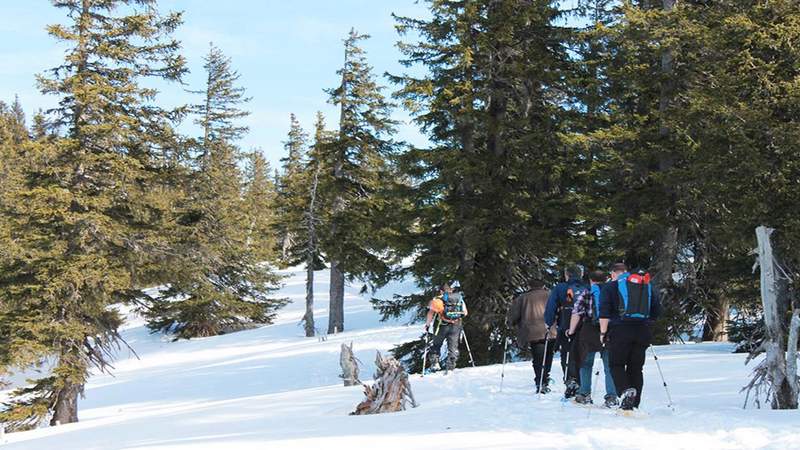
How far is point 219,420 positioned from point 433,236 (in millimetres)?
9411

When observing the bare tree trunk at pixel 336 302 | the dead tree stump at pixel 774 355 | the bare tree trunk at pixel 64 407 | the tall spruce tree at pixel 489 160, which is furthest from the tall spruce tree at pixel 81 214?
the dead tree stump at pixel 774 355

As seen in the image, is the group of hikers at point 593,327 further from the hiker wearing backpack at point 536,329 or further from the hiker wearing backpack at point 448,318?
the hiker wearing backpack at point 448,318

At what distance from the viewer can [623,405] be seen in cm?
810

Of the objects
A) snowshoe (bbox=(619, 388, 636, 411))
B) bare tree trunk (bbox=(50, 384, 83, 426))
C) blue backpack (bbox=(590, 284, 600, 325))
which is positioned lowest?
bare tree trunk (bbox=(50, 384, 83, 426))

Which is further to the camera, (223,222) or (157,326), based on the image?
(157,326)

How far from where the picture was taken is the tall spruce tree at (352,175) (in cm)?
2855

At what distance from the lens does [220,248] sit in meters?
32.1

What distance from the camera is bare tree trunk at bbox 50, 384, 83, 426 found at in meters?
18.0

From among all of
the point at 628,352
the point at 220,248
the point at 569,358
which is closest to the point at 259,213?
the point at 220,248

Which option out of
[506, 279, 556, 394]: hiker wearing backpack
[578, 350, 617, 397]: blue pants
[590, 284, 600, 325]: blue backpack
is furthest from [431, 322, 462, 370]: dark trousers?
[590, 284, 600, 325]: blue backpack

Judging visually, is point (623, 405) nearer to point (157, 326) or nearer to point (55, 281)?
point (55, 281)

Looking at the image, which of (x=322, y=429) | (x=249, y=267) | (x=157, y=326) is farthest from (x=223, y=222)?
(x=322, y=429)

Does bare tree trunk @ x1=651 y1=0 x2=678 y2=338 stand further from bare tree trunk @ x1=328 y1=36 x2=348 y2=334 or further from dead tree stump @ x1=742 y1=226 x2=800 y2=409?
bare tree trunk @ x1=328 y1=36 x2=348 y2=334

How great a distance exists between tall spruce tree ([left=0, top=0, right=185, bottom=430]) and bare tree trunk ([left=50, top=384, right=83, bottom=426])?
0.03 metres
